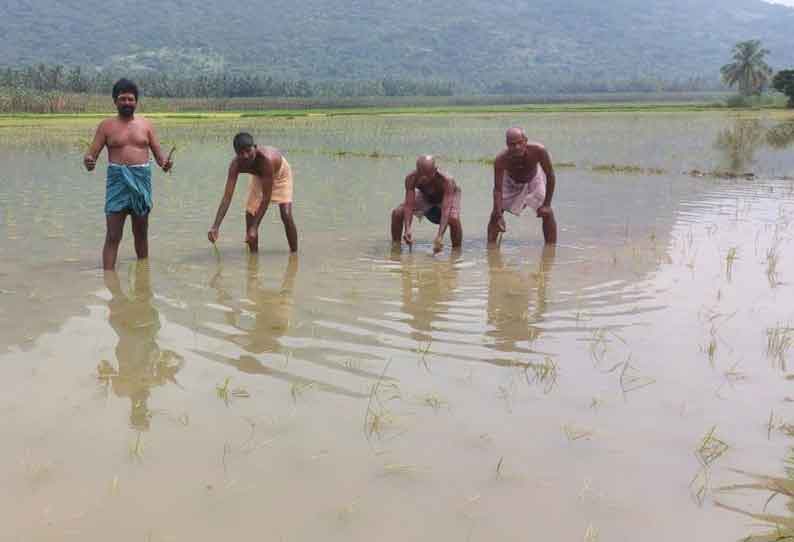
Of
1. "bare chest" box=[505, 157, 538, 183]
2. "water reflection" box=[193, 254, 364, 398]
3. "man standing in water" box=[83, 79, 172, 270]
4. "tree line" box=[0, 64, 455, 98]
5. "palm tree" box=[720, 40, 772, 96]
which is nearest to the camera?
"water reflection" box=[193, 254, 364, 398]

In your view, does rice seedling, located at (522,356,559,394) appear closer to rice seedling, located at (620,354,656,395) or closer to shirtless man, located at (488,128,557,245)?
rice seedling, located at (620,354,656,395)

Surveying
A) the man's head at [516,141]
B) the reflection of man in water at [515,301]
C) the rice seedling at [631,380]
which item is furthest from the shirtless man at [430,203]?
the rice seedling at [631,380]

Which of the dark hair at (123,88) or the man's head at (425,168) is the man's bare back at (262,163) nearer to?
the dark hair at (123,88)

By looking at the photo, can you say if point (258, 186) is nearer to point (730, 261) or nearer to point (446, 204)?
point (446, 204)

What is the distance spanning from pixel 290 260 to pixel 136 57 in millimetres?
207353

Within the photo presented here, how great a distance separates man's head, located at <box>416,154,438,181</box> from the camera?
7121 millimetres

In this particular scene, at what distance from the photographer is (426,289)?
5.64 meters

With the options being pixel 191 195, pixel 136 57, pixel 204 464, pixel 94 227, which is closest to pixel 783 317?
pixel 204 464

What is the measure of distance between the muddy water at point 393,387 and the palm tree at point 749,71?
75.0m

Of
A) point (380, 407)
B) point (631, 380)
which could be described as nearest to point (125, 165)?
point (380, 407)

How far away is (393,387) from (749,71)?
265ft

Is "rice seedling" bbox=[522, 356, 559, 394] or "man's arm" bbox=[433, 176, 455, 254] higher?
"man's arm" bbox=[433, 176, 455, 254]

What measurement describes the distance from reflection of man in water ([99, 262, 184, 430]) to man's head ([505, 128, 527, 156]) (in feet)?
11.4

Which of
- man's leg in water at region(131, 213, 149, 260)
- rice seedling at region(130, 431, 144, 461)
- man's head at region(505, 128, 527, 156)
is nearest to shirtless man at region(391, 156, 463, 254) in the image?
man's head at region(505, 128, 527, 156)
